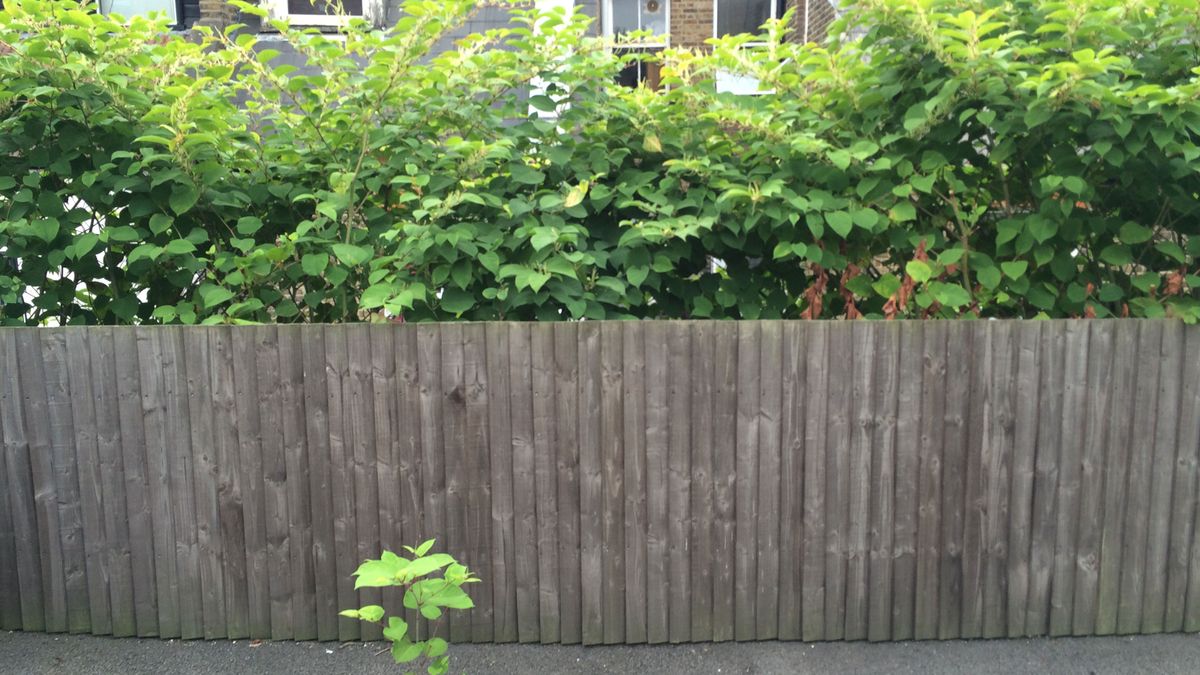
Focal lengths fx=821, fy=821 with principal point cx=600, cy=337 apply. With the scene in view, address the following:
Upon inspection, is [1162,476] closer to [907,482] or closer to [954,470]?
[954,470]

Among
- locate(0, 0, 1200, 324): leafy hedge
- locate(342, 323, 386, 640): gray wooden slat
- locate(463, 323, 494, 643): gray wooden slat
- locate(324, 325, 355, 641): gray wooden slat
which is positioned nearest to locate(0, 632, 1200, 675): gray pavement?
locate(463, 323, 494, 643): gray wooden slat

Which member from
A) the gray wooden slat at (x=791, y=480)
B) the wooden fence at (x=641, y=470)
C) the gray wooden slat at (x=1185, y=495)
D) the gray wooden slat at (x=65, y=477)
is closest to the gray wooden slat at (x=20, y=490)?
the wooden fence at (x=641, y=470)

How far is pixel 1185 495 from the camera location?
11.8 feet

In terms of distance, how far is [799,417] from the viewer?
3.55m

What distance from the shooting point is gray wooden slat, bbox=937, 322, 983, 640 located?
11.5 feet

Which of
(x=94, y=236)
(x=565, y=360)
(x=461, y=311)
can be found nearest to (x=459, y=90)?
(x=461, y=311)

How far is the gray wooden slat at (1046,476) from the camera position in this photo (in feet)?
11.5

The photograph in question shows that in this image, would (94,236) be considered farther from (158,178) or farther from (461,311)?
(461,311)

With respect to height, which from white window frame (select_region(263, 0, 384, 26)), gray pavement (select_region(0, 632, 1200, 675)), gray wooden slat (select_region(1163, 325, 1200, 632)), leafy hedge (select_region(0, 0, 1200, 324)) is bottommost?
gray pavement (select_region(0, 632, 1200, 675))

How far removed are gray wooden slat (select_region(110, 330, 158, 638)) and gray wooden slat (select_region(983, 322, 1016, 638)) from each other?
3690 mm

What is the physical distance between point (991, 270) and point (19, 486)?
4.38 metres

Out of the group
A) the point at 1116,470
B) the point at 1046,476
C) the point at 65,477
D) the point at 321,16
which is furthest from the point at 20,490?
the point at 321,16

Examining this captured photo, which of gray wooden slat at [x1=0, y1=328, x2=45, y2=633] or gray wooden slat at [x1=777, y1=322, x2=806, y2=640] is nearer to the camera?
gray wooden slat at [x1=777, y1=322, x2=806, y2=640]

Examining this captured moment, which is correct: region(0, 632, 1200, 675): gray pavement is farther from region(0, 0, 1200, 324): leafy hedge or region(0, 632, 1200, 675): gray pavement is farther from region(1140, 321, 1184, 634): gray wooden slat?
region(0, 0, 1200, 324): leafy hedge
